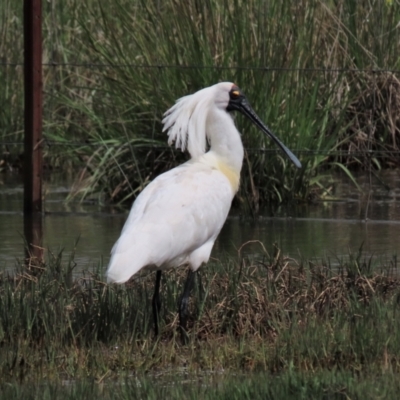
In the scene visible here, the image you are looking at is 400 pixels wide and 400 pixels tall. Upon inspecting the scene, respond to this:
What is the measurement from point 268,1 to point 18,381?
18.4 ft

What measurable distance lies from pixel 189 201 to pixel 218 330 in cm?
69

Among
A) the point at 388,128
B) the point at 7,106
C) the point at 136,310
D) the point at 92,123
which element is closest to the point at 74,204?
the point at 92,123

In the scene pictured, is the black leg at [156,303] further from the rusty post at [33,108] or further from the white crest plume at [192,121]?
the rusty post at [33,108]

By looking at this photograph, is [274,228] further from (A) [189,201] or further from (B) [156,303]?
(B) [156,303]

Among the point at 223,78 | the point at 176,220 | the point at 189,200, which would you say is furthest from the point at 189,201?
the point at 223,78

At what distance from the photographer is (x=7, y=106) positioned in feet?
41.4

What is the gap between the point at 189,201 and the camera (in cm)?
645

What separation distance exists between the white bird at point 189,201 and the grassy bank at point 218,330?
0.66 ft

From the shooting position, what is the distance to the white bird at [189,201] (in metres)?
6.05

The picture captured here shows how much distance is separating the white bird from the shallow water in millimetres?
917

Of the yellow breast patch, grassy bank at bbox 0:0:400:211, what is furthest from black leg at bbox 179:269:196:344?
grassy bank at bbox 0:0:400:211

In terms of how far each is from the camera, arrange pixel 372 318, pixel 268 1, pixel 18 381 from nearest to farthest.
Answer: pixel 18 381 < pixel 372 318 < pixel 268 1

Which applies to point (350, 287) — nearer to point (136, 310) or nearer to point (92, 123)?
point (136, 310)

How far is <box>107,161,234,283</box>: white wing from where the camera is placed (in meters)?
6.01
